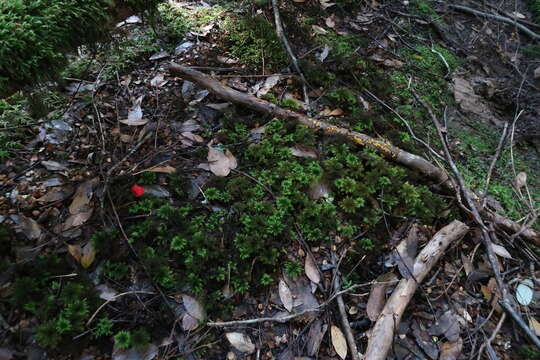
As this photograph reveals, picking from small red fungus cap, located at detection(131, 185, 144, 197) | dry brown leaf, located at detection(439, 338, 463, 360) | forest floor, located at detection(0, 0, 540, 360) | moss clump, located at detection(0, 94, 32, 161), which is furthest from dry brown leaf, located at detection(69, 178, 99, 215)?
dry brown leaf, located at detection(439, 338, 463, 360)

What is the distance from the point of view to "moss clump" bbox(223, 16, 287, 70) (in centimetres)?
396

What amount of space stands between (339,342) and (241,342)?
647mm

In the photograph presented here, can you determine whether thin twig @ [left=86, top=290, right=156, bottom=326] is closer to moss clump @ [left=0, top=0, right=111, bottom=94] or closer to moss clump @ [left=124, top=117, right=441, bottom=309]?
moss clump @ [left=124, top=117, right=441, bottom=309]

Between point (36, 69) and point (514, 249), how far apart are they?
386 cm

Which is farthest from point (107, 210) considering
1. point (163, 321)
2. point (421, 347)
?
point (421, 347)

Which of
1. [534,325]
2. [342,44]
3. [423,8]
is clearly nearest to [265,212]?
[534,325]

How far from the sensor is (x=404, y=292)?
2.53m

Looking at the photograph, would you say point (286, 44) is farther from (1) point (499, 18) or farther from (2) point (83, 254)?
(1) point (499, 18)

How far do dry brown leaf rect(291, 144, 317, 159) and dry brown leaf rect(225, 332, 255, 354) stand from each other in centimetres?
156

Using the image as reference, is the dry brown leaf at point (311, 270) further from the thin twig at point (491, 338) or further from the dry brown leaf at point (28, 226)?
the dry brown leaf at point (28, 226)

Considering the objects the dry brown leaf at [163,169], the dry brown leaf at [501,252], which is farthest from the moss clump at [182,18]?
the dry brown leaf at [501,252]

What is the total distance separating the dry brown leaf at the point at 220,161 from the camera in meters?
3.02

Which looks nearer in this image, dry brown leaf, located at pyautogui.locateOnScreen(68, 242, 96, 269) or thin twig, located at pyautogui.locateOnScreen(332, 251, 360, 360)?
thin twig, located at pyautogui.locateOnScreen(332, 251, 360, 360)

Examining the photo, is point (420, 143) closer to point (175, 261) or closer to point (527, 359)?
point (527, 359)
